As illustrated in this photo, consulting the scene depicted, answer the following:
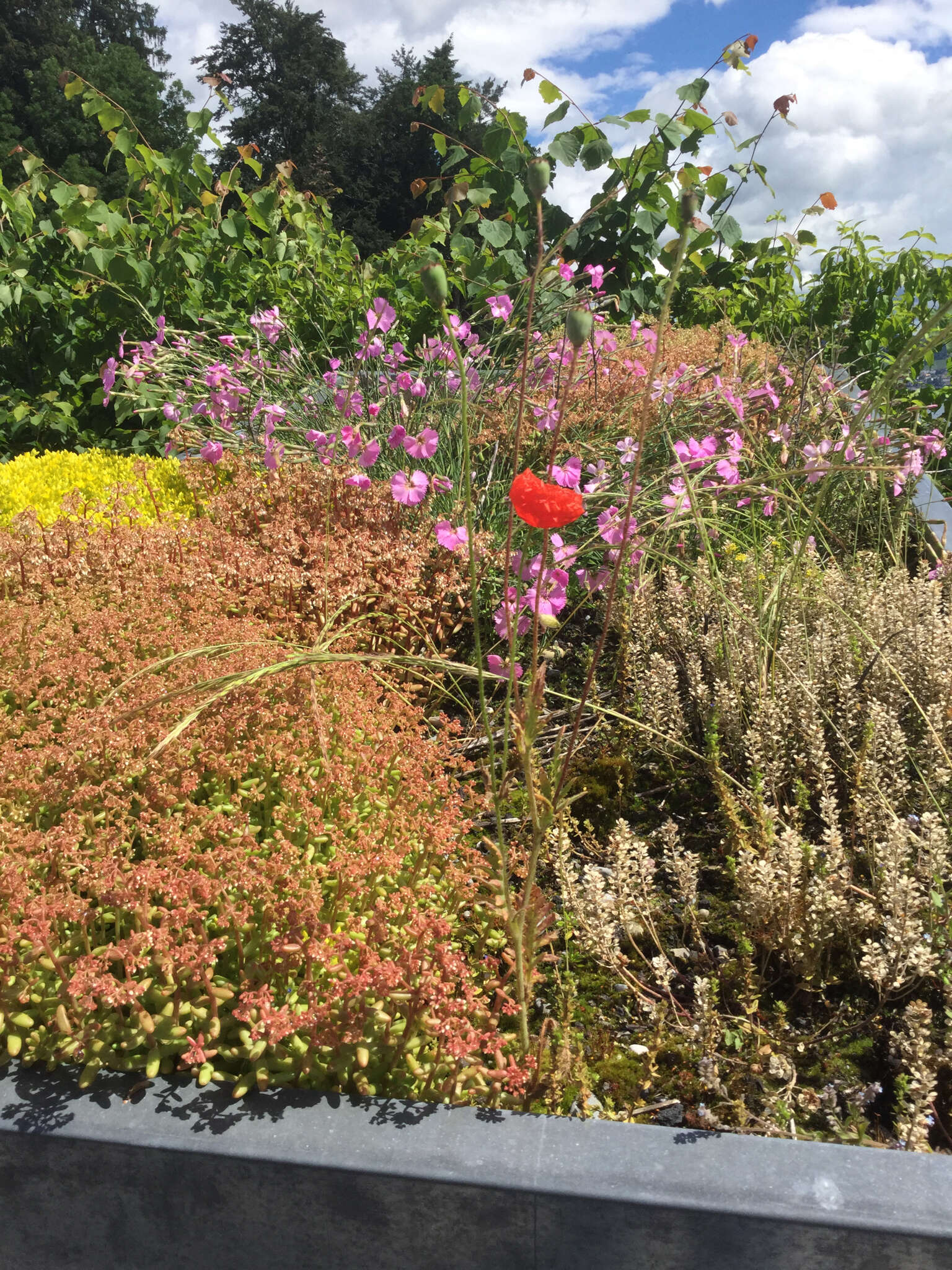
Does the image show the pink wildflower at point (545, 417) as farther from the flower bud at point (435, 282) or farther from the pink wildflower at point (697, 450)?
the flower bud at point (435, 282)

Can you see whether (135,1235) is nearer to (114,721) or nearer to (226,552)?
(114,721)

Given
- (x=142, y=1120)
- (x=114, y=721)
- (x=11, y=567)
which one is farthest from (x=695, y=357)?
(x=142, y=1120)

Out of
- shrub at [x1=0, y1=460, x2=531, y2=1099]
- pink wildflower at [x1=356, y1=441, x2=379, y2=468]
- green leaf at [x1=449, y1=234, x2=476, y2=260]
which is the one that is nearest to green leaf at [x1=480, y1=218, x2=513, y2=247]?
green leaf at [x1=449, y1=234, x2=476, y2=260]

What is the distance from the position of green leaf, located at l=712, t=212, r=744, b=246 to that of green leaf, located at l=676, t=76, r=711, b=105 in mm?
914

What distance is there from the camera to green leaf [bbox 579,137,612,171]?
15.1 ft

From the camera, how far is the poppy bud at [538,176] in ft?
3.71

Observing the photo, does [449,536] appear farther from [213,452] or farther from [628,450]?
[213,452]

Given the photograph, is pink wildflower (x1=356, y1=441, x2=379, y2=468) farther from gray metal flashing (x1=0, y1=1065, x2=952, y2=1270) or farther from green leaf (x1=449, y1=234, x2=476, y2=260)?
green leaf (x1=449, y1=234, x2=476, y2=260)

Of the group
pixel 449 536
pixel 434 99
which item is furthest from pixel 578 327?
pixel 434 99

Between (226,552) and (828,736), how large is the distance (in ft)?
5.36

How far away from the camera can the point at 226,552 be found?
2.52 metres

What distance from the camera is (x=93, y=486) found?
11.2 ft

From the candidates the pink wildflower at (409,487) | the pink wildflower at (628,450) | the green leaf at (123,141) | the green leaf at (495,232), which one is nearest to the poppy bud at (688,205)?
the pink wildflower at (409,487)

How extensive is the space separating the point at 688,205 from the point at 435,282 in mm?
328
